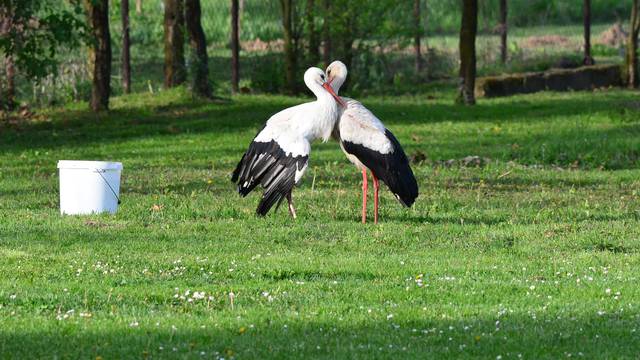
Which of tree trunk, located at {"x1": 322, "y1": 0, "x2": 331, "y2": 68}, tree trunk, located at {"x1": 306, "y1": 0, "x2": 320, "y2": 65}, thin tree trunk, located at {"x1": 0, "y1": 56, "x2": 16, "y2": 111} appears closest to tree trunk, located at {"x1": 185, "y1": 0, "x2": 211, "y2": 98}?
thin tree trunk, located at {"x1": 0, "y1": 56, "x2": 16, "y2": 111}

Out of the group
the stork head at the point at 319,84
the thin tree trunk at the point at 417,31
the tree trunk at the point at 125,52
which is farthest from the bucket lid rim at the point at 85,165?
the thin tree trunk at the point at 417,31

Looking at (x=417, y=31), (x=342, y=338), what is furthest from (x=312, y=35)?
(x=342, y=338)

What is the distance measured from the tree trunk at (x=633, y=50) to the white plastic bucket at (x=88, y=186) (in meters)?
25.1

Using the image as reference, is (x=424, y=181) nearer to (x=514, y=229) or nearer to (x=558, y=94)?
(x=514, y=229)

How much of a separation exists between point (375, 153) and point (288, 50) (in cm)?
2260

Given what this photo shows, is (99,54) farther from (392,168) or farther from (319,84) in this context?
(392,168)

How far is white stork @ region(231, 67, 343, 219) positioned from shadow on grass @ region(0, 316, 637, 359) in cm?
480

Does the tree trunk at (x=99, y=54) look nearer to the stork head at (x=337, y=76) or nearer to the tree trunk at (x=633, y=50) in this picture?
the stork head at (x=337, y=76)

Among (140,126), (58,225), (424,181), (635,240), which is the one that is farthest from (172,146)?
(635,240)

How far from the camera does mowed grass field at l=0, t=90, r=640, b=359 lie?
793 centimetres

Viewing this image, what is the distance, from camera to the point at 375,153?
13586mm

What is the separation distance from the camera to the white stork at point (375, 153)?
13.4 meters

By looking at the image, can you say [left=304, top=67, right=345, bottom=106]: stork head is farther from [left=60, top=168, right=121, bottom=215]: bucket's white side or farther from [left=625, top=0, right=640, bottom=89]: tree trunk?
[left=625, top=0, right=640, bottom=89]: tree trunk

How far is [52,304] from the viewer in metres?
8.94
